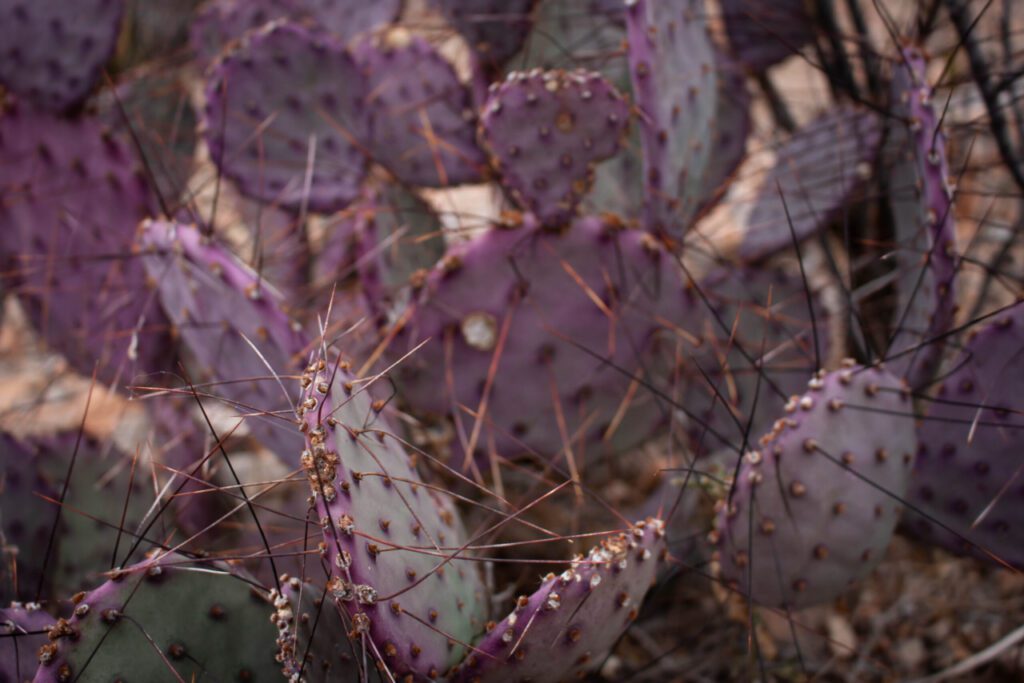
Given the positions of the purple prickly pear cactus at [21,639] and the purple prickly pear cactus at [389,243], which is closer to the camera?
the purple prickly pear cactus at [21,639]

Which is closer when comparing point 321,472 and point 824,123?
point 321,472

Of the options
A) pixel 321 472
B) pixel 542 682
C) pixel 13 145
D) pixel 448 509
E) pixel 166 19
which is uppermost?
pixel 166 19

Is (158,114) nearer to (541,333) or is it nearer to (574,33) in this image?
(574,33)

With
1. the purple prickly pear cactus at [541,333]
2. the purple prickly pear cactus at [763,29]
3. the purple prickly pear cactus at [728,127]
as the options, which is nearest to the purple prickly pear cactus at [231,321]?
the purple prickly pear cactus at [541,333]

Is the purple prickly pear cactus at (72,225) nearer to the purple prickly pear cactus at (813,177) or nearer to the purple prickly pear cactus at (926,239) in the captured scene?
the purple prickly pear cactus at (813,177)

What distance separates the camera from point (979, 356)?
3.77 feet

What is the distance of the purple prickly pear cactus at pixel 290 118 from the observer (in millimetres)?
1485

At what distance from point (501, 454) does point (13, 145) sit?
1.03 m

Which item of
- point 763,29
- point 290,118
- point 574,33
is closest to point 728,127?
point 763,29

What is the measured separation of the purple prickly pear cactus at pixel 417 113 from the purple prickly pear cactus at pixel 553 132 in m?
0.38

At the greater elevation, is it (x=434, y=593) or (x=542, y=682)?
(x=434, y=593)

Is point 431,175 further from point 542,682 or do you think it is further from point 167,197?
point 542,682

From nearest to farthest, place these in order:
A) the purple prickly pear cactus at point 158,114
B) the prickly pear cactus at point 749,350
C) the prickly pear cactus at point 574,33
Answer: the prickly pear cactus at point 749,350 < the prickly pear cactus at point 574,33 < the purple prickly pear cactus at point 158,114

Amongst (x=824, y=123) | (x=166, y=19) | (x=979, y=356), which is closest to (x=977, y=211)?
(x=824, y=123)
